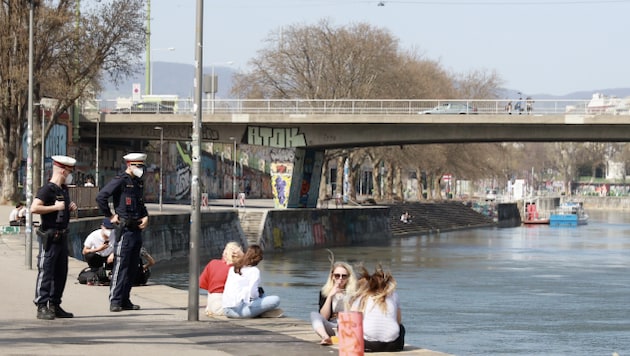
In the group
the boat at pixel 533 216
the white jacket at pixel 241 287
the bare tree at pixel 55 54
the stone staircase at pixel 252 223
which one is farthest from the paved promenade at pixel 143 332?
the boat at pixel 533 216

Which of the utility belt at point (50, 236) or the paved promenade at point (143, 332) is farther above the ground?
the utility belt at point (50, 236)

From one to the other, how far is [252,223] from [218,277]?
49264mm

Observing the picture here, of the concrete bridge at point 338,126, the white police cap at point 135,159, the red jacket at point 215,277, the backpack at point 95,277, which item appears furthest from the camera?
the concrete bridge at point 338,126

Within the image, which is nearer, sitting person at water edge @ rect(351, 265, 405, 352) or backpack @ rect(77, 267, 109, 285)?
sitting person at water edge @ rect(351, 265, 405, 352)

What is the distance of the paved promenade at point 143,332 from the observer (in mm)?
14281

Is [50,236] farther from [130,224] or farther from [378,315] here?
[378,315]

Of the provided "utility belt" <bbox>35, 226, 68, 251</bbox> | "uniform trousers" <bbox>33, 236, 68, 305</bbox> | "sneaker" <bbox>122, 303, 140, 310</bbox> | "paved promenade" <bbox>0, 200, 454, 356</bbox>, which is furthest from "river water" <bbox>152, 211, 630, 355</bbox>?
"utility belt" <bbox>35, 226, 68, 251</bbox>

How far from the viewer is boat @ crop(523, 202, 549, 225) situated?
451ft

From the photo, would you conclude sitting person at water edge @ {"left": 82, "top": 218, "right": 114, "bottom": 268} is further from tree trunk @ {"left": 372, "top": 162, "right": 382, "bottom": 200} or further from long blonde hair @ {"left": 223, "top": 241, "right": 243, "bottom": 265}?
tree trunk @ {"left": 372, "top": 162, "right": 382, "bottom": 200}

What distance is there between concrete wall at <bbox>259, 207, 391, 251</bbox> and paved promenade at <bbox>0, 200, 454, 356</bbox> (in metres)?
47.8

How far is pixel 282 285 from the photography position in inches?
1748

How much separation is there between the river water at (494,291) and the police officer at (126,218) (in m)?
9.26

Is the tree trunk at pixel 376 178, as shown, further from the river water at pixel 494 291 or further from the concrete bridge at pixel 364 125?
the concrete bridge at pixel 364 125

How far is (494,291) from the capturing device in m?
44.8
